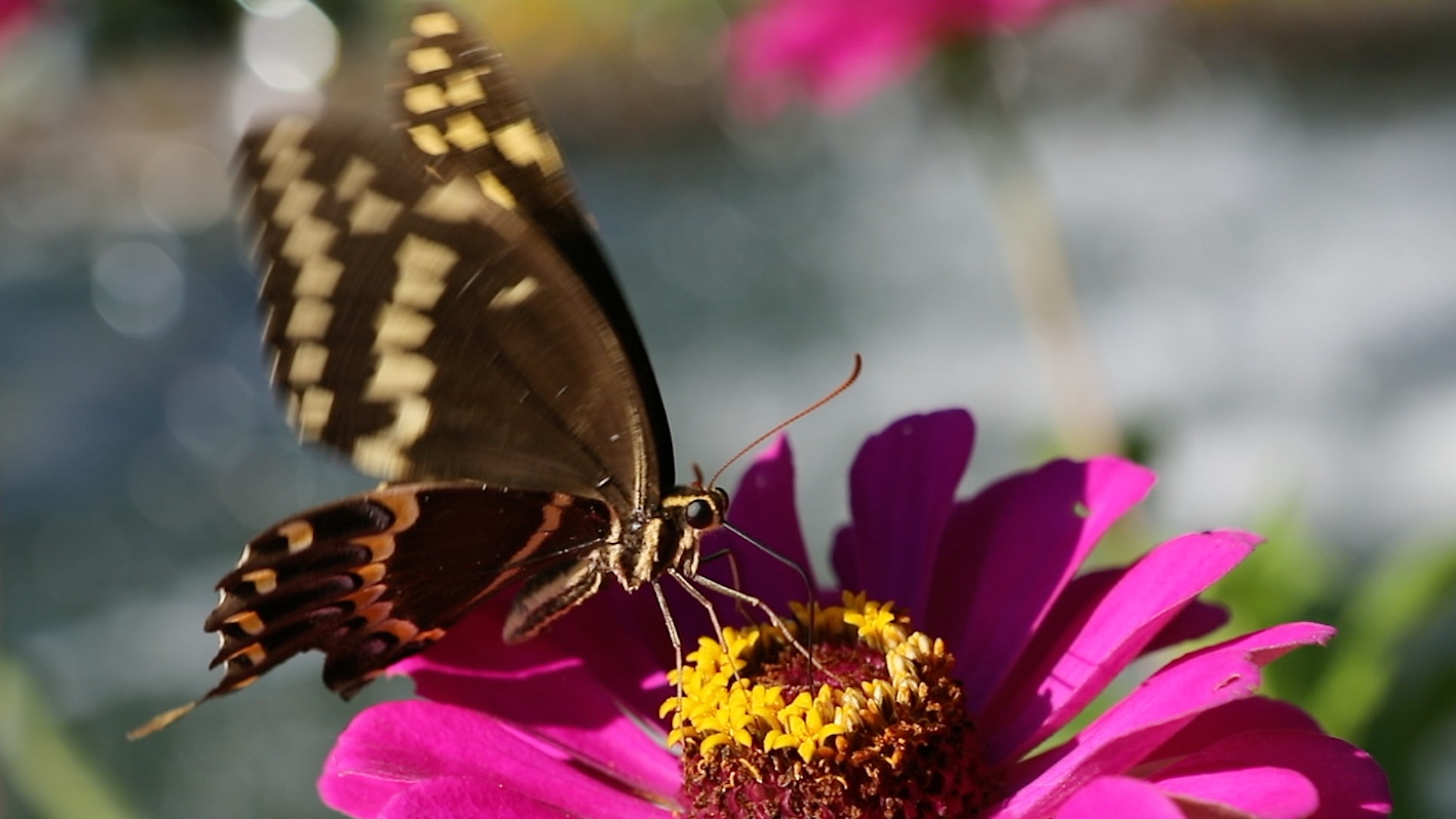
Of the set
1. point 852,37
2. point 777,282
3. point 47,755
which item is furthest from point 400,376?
point 777,282

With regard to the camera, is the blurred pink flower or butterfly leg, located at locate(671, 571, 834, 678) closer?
butterfly leg, located at locate(671, 571, 834, 678)

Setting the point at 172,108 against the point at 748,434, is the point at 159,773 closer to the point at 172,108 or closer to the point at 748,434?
the point at 748,434

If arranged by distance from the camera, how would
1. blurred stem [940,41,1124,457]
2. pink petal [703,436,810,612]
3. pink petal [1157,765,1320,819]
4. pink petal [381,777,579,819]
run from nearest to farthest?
pink petal [1157,765,1320,819] → pink petal [381,777,579,819] → pink petal [703,436,810,612] → blurred stem [940,41,1124,457]

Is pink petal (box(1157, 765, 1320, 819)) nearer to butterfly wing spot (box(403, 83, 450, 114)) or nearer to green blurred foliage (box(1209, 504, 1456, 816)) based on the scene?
butterfly wing spot (box(403, 83, 450, 114))

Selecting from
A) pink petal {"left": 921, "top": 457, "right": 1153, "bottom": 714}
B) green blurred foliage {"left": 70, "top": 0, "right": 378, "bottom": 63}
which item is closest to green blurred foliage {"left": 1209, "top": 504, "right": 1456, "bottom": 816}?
pink petal {"left": 921, "top": 457, "right": 1153, "bottom": 714}

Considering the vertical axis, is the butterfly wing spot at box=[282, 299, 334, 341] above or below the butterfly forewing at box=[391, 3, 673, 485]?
below


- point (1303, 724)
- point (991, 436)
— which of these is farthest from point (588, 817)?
point (991, 436)

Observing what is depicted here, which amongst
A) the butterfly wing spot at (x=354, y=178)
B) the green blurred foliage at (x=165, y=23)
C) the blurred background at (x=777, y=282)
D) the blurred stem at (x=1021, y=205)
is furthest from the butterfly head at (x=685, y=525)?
the green blurred foliage at (x=165, y=23)
